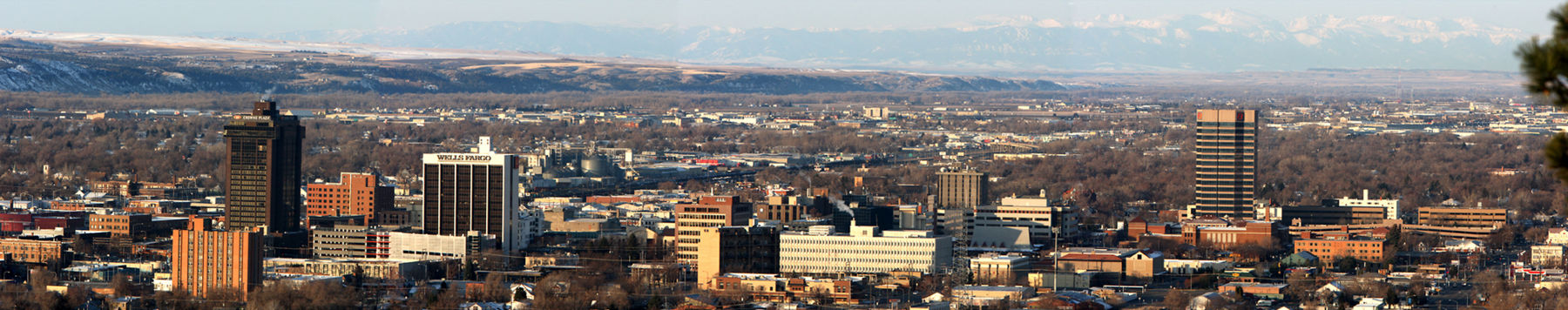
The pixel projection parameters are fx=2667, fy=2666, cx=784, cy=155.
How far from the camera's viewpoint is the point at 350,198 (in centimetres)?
4288

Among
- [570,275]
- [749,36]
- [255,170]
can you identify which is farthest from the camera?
[749,36]

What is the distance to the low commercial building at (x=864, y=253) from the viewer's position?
32.2 meters

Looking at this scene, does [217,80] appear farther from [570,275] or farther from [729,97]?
[570,275]

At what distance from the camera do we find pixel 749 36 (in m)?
151

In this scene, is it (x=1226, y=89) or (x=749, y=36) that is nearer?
(x=1226, y=89)

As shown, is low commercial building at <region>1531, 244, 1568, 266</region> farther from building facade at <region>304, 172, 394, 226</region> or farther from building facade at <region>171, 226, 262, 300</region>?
building facade at <region>304, 172, 394, 226</region>

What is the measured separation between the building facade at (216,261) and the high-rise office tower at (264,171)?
9.23 m

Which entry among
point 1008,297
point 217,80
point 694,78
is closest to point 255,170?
point 1008,297

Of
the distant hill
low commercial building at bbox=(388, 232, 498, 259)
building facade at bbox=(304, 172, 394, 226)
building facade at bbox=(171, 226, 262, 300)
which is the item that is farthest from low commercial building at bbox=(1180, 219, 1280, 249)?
the distant hill

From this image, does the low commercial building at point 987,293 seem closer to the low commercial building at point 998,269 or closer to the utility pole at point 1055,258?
the utility pole at point 1055,258

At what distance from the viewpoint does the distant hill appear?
101 meters

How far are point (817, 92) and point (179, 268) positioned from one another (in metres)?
100

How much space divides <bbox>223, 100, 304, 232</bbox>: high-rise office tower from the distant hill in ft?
190

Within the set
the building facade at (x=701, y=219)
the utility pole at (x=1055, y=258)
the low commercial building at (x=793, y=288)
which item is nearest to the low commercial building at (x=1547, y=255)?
the utility pole at (x=1055, y=258)
